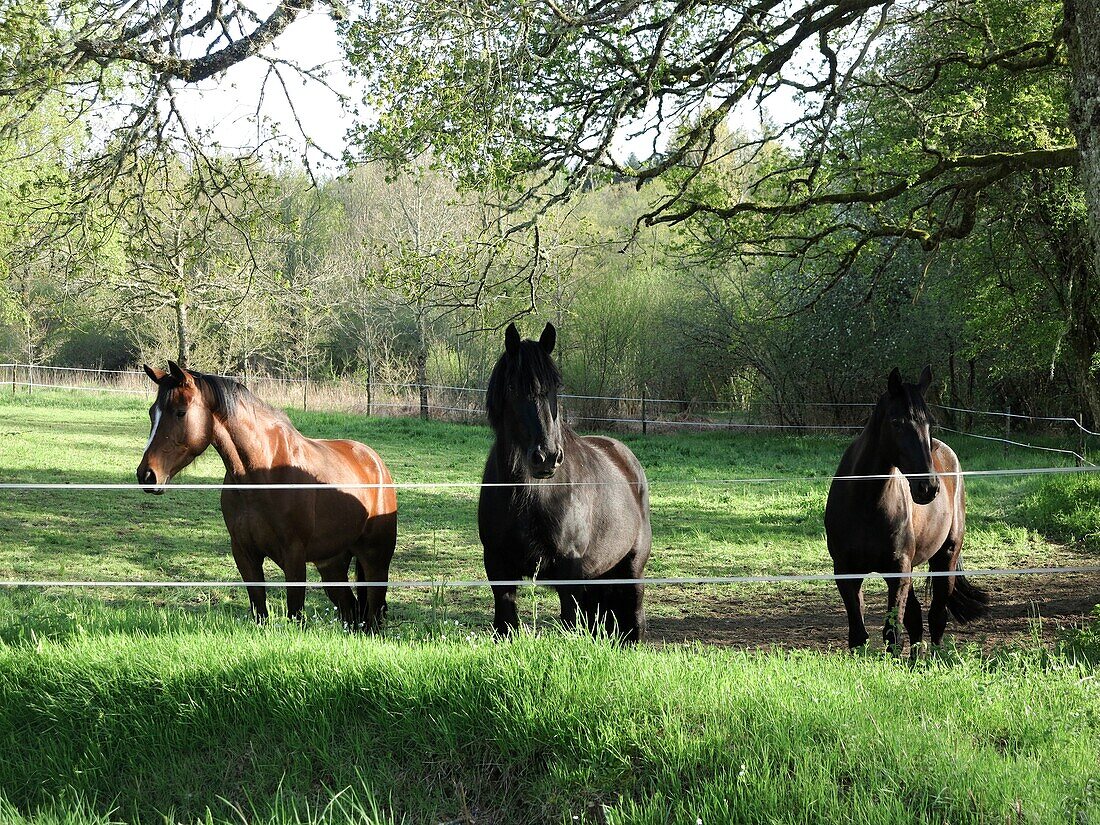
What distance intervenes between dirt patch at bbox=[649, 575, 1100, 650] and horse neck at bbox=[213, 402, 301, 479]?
3358 mm

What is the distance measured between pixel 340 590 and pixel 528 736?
11.3ft

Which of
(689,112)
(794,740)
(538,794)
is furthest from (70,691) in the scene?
(689,112)

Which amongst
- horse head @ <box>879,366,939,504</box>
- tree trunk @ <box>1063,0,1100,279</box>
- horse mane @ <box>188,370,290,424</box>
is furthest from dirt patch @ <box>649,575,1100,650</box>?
horse mane @ <box>188,370,290,424</box>

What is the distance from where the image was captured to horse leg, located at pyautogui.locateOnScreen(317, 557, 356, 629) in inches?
259

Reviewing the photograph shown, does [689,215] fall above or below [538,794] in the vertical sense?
above

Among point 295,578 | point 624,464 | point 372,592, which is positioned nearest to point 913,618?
point 624,464

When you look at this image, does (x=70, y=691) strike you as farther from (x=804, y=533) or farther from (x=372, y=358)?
(x=372, y=358)

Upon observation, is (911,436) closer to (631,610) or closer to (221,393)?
(631,610)

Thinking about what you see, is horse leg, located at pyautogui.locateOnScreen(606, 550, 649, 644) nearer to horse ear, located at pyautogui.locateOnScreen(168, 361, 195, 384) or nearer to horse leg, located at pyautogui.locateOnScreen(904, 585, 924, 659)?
horse leg, located at pyautogui.locateOnScreen(904, 585, 924, 659)

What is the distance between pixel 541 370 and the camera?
5.12m

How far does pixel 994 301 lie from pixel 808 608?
841 cm

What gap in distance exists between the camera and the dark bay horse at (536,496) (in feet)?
16.6

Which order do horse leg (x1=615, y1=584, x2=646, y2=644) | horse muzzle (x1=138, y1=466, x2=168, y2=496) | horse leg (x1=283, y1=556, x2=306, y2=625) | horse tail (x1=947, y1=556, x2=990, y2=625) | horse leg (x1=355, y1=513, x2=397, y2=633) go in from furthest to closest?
1. horse tail (x1=947, y1=556, x2=990, y2=625)
2. horse leg (x1=355, y1=513, x2=397, y2=633)
3. horse leg (x1=615, y1=584, x2=646, y2=644)
4. horse leg (x1=283, y1=556, x2=306, y2=625)
5. horse muzzle (x1=138, y1=466, x2=168, y2=496)

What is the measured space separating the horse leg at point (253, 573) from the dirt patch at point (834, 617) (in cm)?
312
